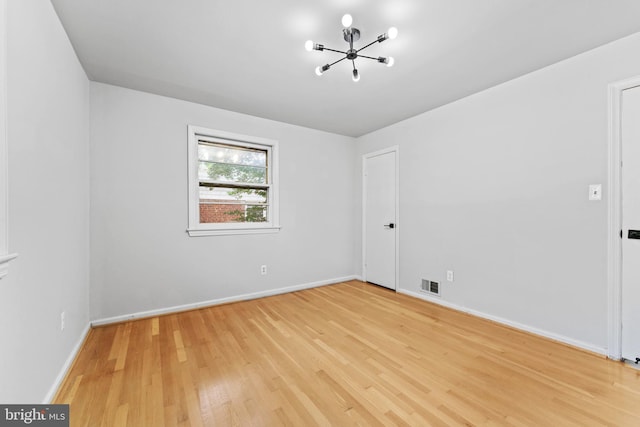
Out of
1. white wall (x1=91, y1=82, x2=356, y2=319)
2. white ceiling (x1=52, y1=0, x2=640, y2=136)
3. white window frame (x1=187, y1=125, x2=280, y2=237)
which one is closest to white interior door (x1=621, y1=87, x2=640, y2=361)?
white ceiling (x1=52, y1=0, x2=640, y2=136)

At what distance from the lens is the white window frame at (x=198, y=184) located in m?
3.20

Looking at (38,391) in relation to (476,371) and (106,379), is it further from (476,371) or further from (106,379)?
(476,371)

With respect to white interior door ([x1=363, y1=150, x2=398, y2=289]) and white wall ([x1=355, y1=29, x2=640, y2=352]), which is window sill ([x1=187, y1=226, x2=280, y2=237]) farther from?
white wall ([x1=355, y1=29, x2=640, y2=352])

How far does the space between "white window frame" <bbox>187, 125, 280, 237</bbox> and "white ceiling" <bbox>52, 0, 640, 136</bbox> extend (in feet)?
1.53

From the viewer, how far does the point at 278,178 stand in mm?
3871

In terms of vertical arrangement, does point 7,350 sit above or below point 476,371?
above

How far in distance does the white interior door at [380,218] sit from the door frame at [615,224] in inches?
85.7

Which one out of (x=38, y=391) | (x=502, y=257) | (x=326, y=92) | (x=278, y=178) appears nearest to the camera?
(x=38, y=391)

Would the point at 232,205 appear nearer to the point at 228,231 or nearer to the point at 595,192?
the point at 228,231

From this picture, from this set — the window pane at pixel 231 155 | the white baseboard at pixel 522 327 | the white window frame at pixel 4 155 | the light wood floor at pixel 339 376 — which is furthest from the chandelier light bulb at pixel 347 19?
the white baseboard at pixel 522 327

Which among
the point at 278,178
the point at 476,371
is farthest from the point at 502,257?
the point at 278,178

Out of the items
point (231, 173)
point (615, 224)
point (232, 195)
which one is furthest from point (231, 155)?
point (615, 224)

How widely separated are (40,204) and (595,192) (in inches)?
156

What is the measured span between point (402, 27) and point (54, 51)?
94.8 inches
